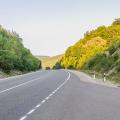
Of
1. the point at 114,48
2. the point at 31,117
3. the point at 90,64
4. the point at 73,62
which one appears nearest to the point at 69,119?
the point at 31,117

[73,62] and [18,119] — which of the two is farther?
[73,62]

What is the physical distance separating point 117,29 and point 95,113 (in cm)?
14038

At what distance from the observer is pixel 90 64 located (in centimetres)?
12088

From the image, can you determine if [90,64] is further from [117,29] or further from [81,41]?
[81,41]

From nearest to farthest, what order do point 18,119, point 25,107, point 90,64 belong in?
1. point 18,119
2. point 25,107
3. point 90,64

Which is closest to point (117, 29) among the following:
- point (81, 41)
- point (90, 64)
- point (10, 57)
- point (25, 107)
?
point (81, 41)

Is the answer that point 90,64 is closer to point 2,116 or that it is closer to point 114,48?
point 114,48

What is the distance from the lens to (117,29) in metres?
156

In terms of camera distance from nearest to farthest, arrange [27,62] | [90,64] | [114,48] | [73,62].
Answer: [114,48] → [90,64] → [27,62] → [73,62]

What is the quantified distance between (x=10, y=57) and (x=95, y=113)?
8667 cm

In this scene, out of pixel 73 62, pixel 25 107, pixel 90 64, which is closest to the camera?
pixel 25 107

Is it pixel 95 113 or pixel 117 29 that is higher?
pixel 117 29

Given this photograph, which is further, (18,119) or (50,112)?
(50,112)

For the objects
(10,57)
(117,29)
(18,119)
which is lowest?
(18,119)
